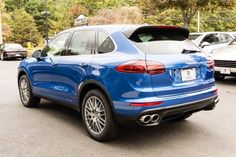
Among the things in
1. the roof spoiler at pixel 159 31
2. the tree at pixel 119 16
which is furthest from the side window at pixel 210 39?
the tree at pixel 119 16

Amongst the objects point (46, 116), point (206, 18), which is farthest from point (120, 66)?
point (206, 18)

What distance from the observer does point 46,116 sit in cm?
Answer: 693

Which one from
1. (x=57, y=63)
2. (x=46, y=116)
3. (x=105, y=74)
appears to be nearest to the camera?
(x=105, y=74)

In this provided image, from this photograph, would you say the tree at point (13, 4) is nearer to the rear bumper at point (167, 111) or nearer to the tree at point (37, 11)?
the tree at point (37, 11)

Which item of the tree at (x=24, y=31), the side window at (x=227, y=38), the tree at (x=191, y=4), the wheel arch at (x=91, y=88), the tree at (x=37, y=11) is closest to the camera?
the wheel arch at (x=91, y=88)

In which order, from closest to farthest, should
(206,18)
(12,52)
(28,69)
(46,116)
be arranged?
(46,116) → (28,69) → (12,52) → (206,18)

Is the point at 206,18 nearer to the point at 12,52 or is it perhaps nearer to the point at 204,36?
the point at 12,52

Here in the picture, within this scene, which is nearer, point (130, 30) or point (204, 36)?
point (130, 30)

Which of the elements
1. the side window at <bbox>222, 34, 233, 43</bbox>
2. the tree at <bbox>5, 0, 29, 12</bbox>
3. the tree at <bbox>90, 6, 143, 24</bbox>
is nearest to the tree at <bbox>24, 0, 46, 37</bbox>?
the tree at <bbox>5, 0, 29, 12</bbox>

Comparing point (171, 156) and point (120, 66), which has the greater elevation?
point (120, 66)

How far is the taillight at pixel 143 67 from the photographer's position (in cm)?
469

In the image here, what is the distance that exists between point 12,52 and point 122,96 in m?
22.8

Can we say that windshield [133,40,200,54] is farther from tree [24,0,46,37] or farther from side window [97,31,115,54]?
tree [24,0,46,37]

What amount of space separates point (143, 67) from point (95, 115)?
115 cm
